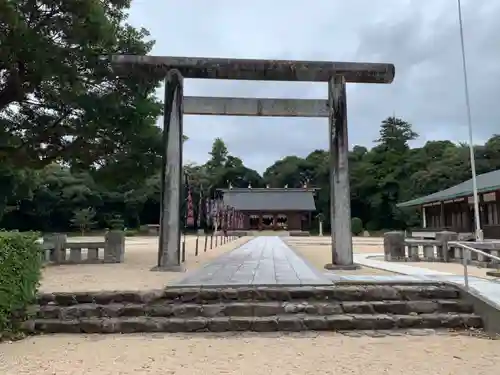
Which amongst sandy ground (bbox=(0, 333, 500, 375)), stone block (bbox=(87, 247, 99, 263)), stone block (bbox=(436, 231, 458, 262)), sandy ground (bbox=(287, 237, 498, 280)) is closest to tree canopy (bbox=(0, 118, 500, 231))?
sandy ground (bbox=(287, 237, 498, 280))

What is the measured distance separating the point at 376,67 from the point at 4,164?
32.2 feet

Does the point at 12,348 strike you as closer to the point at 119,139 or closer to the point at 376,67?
the point at 119,139

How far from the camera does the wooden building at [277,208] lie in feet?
156

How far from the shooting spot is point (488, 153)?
4128 cm

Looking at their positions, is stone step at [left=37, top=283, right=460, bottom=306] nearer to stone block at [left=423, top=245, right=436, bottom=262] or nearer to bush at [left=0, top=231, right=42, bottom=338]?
bush at [left=0, top=231, right=42, bottom=338]

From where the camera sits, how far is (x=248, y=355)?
4.65m

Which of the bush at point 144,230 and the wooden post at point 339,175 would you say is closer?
the wooden post at point 339,175

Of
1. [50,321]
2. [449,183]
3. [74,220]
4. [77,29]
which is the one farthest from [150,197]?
[50,321]

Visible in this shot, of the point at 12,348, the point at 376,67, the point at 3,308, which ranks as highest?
the point at 376,67

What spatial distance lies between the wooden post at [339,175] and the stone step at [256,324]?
3.92m

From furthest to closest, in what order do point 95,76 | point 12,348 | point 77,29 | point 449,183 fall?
1. point 449,183
2. point 95,76
3. point 77,29
4. point 12,348

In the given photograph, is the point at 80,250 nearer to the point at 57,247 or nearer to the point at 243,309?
the point at 57,247

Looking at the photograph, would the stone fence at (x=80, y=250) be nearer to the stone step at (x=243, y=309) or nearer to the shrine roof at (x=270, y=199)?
the stone step at (x=243, y=309)

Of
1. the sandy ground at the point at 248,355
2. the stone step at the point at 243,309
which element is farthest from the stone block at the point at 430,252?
the sandy ground at the point at 248,355
